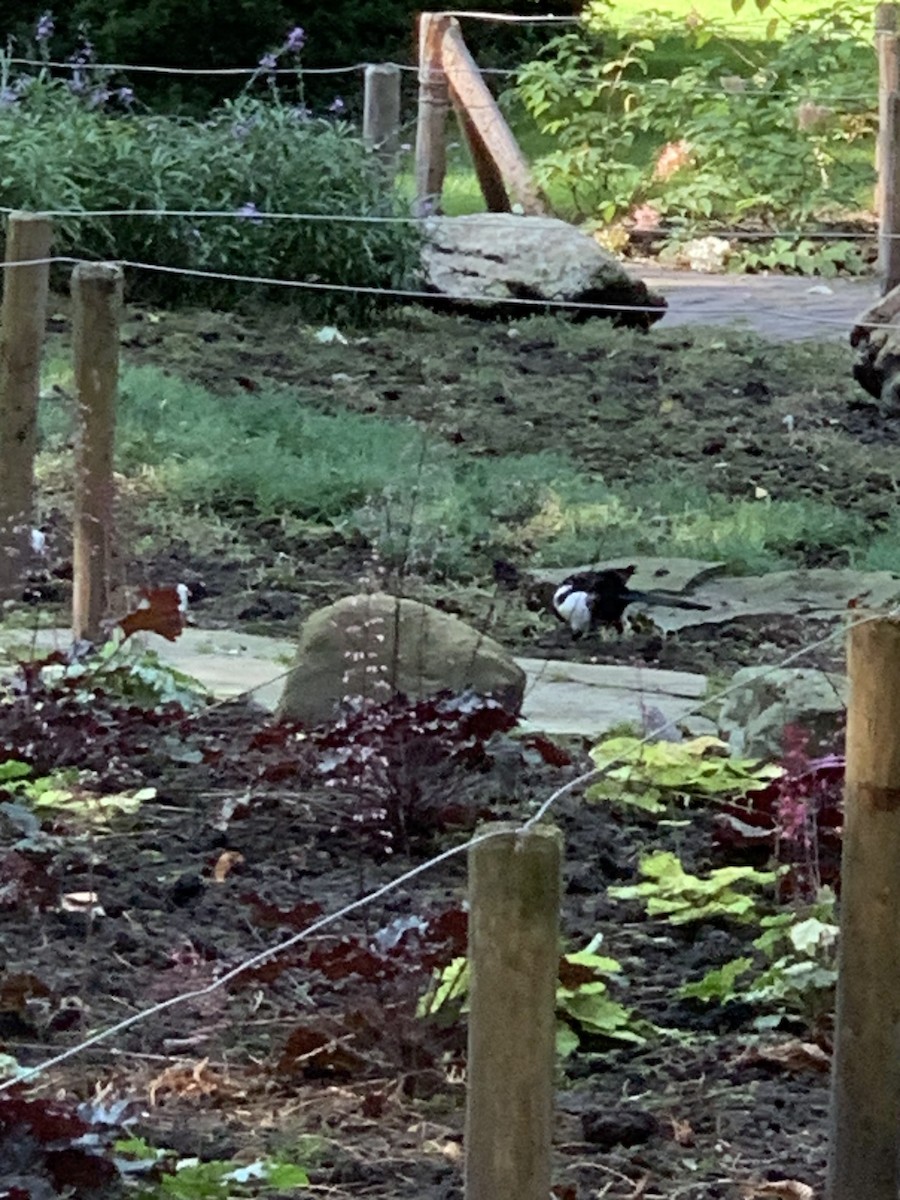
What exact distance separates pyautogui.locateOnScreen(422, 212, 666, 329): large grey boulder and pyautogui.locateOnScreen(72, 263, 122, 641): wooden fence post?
20.0ft

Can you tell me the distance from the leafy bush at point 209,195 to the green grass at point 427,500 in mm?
2581

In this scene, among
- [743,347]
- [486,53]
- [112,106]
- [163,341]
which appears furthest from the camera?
[486,53]

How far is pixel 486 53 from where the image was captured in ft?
65.7

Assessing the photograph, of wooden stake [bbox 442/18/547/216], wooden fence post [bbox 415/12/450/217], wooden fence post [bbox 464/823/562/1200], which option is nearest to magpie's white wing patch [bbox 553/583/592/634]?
wooden fence post [bbox 464/823/562/1200]

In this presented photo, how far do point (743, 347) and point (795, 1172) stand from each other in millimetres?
8427

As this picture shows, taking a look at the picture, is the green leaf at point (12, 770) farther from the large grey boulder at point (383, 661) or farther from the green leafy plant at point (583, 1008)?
the green leafy plant at point (583, 1008)

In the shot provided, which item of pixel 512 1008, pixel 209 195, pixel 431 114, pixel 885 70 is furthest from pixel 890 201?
pixel 512 1008

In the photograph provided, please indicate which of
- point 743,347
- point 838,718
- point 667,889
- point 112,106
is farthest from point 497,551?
point 112,106

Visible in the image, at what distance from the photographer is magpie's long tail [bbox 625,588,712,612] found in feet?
20.1

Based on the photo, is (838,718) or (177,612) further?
(177,612)

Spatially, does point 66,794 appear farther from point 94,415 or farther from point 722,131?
point 722,131

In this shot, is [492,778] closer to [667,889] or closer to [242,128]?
[667,889]

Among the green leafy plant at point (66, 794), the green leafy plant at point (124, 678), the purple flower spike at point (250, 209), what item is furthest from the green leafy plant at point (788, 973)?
the purple flower spike at point (250, 209)

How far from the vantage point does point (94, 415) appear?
5125 mm
